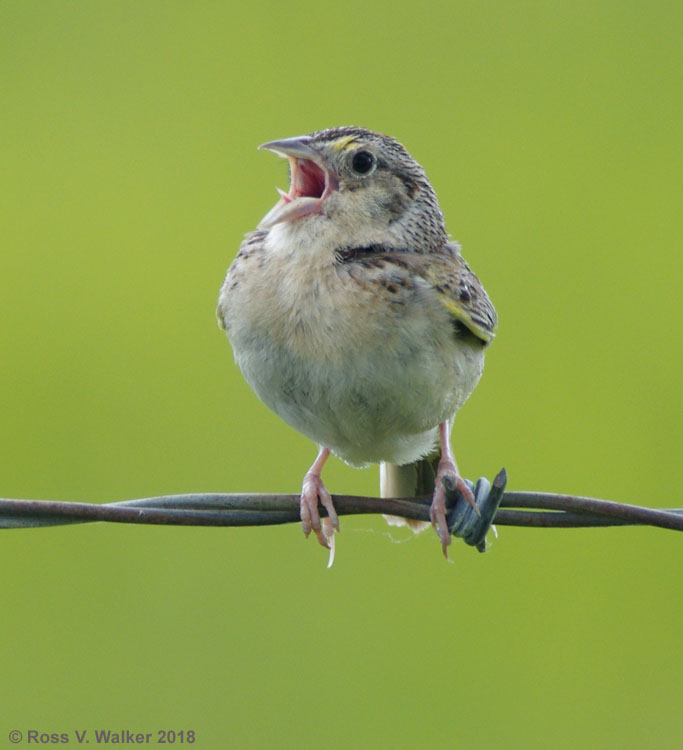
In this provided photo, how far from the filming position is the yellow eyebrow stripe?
4.24 metres

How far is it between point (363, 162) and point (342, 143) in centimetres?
13

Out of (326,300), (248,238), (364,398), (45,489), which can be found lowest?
(45,489)

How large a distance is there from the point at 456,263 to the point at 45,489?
312 cm

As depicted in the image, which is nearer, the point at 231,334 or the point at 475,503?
the point at 475,503

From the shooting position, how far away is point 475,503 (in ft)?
10.8

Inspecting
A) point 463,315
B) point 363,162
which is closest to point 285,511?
point 463,315

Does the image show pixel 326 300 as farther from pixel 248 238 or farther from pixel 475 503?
pixel 475 503

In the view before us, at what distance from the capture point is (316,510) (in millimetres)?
3953

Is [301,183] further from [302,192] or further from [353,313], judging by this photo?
[353,313]

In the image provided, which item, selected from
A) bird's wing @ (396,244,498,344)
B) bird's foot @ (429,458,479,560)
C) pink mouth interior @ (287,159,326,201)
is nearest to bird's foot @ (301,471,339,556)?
bird's foot @ (429,458,479,560)

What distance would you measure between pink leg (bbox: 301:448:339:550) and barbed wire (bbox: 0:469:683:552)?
344 mm

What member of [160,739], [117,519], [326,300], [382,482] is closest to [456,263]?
[326,300]

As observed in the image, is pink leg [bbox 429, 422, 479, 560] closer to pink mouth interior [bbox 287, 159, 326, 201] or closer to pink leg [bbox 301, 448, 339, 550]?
pink leg [bbox 301, 448, 339, 550]

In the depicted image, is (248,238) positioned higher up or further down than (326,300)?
higher up
